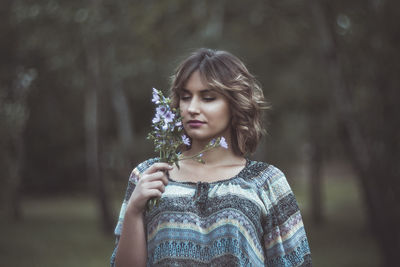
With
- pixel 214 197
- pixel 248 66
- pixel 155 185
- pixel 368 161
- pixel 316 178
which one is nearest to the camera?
pixel 155 185

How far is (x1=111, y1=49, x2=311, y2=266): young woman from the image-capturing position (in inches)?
97.0

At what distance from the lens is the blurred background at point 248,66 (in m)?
7.86

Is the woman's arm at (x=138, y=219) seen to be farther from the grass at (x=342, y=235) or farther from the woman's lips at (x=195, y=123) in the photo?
the grass at (x=342, y=235)

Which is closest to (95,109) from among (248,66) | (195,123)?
(248,66)

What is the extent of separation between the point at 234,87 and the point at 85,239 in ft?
42.2

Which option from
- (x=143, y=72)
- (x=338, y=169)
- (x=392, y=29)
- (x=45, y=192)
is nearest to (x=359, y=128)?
(x=392, y=29)

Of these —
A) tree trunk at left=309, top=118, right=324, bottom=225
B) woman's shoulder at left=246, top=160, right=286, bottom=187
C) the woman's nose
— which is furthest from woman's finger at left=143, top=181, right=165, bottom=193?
tree trunk at left=309, top=118, right=324, bottom=225

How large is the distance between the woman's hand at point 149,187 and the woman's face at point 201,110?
279 millimetres

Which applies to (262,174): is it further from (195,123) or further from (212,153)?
(195,123)

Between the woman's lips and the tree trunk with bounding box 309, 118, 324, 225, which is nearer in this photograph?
the woman's lips

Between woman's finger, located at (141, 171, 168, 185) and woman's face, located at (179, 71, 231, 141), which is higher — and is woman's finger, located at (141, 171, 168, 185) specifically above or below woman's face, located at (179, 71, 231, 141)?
below

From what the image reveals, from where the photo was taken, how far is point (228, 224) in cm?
248

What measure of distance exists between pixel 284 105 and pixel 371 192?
624cm

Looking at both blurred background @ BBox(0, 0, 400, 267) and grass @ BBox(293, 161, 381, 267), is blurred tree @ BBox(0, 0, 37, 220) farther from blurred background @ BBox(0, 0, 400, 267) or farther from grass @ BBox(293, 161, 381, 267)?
grass @ BBox(293, 161, 381, 267)
